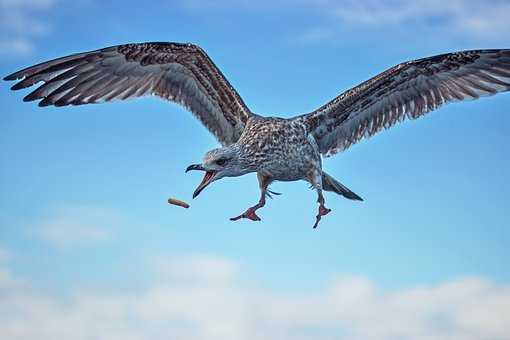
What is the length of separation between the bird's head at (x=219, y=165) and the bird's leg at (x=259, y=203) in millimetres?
940

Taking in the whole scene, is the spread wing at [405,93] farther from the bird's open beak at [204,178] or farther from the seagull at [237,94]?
the bird's open beak at [204,178]

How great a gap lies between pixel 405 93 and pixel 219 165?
4.30 m

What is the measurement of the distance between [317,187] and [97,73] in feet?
14.8

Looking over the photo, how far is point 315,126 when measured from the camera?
9.64 meters

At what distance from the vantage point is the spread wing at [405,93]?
965 centimetres

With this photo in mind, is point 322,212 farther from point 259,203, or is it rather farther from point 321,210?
point 259,203

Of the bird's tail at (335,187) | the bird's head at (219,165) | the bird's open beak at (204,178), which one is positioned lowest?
the bird's open beak at (204,178)

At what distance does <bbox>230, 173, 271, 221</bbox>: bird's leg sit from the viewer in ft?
28.7

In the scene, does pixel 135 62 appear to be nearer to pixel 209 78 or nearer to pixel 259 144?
pixel 209 78

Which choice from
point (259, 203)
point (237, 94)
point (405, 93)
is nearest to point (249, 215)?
point (259, 203)

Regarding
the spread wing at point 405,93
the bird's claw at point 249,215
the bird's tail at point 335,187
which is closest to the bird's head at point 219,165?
the bird's claw at point 249,215

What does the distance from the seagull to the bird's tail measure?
19 mm

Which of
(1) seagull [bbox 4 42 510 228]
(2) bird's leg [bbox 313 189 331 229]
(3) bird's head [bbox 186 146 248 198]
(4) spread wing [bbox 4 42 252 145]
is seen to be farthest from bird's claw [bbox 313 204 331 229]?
(4) spread wing [bbox 4 42 252 145]

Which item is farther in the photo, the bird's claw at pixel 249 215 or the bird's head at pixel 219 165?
the bird's claw at pixel 249 215
